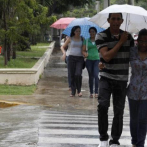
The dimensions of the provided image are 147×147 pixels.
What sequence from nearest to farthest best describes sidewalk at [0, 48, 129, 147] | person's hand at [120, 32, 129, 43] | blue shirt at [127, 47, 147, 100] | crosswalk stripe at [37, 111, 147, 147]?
blue shirt at [127, 47, 147, 100] → person's hand at [120, 32, 129, 43] → crosswalk stripe at [37, 111, 147, 147] → sidewalk at [0, 48, 129, 147]

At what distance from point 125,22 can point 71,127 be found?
2.14 metres

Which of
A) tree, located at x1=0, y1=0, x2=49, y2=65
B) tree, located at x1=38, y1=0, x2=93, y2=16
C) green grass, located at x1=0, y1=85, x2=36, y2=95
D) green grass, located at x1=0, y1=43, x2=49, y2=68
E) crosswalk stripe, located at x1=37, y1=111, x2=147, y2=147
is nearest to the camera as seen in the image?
crosswalk stripe, located at x1=37, y1=111, x2=147, y2=147

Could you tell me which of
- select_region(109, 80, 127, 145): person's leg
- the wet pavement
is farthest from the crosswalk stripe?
select_region(109, 80, 127, 145): person's leg

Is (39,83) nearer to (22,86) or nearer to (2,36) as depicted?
(22,86)

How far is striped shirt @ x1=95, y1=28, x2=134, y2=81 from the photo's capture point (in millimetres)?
6371

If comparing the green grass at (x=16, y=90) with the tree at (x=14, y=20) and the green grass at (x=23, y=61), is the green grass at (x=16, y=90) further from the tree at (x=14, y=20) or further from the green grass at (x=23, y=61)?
the green grass at (x=23, y=61)

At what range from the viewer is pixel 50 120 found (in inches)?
353

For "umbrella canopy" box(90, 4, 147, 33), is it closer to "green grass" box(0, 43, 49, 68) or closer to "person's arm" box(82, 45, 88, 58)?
"person's arm" box(82, 45, 88, 58)

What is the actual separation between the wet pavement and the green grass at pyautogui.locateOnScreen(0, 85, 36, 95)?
7.8 inches

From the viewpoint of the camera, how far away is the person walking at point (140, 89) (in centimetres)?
620

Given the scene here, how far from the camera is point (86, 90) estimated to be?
1452 cm

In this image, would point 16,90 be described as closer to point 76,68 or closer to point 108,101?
point 76,68

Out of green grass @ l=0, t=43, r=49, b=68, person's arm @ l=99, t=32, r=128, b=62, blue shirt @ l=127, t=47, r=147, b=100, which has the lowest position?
green grass @ l=0, t=43, r=49, b=68

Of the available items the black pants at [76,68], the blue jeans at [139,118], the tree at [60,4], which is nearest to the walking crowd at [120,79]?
the blue jeans at [139,118]
